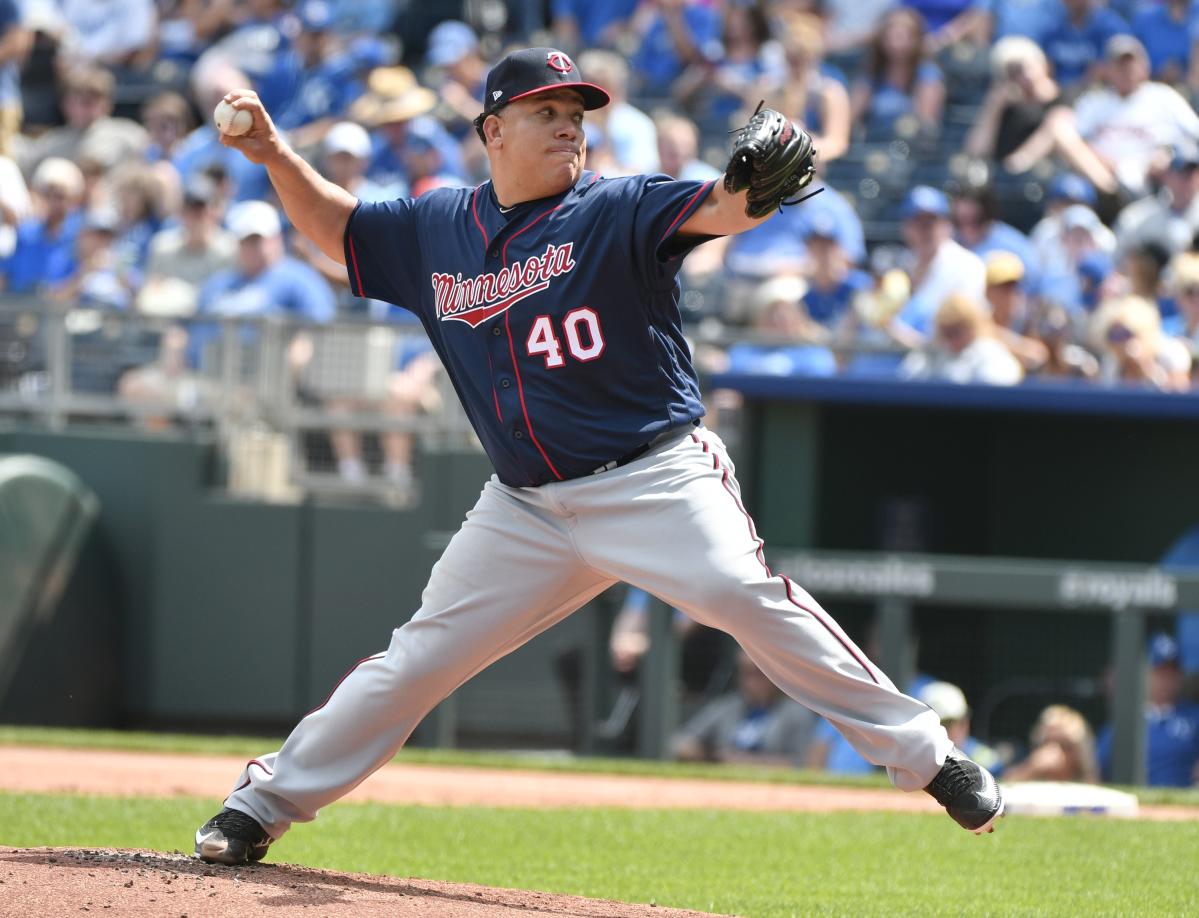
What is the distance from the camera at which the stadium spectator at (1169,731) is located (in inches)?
323

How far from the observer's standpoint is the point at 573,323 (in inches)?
164

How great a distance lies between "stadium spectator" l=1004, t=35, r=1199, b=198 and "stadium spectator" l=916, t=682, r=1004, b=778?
4.19 m

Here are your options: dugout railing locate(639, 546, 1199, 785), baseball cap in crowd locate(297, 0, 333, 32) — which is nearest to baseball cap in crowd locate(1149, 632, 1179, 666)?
dugout railing locate(639, 546, 1199, 785)

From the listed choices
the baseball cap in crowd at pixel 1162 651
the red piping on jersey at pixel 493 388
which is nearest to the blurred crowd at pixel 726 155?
the baseball cap in crowd at pixel 1162 651

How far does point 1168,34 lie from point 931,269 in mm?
3371

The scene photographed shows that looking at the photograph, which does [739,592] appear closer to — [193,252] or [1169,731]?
[1169,731]

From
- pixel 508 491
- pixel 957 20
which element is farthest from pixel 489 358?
pixel 957 20

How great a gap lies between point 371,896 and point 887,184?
8.49 meters

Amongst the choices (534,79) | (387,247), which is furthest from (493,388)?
(534,79)

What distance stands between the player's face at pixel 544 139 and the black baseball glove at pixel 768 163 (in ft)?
1.72

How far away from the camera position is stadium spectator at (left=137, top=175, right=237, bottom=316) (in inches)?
419

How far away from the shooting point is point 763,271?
10.5m

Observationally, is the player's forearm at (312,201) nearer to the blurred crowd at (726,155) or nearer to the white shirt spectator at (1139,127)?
the blurred crowd at (726,155)

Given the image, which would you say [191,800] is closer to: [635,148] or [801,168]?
[801,168]
